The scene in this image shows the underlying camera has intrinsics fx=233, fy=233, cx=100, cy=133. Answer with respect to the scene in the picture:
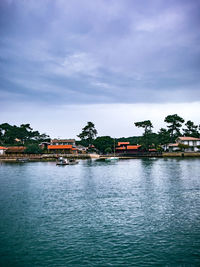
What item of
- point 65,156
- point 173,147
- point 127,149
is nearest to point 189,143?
point 173,147

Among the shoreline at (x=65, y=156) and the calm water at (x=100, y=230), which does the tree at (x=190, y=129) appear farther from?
the calm water at (x=100, y=230)

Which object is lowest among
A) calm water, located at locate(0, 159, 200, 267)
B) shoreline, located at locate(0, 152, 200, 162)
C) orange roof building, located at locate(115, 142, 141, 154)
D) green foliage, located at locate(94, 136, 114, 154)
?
calm water, located at locate(0, 159, 200, 267)

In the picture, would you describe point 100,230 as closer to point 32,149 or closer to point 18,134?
point 32,149

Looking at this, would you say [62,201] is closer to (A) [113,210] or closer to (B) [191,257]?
(A) [113,210]

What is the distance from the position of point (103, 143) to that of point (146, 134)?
27.3 m

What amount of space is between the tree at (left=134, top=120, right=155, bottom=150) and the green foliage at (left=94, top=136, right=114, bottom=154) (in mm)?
20822

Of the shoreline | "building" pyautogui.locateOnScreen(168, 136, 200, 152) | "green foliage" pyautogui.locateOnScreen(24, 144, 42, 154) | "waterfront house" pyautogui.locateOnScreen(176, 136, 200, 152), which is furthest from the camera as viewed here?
"waterfront house" pyautogui.locateOnScreen(176, 136, 200, 152)

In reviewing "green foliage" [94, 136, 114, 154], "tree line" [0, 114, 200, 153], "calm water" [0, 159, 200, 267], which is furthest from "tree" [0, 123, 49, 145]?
"calm water" [0, 159, 200, 267]

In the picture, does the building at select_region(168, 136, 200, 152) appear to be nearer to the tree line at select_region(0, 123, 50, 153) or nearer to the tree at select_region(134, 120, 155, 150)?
the tree at select_region(134, 120, 155, 150)

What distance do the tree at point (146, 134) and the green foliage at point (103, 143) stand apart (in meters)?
20.8

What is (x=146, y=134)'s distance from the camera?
429ft

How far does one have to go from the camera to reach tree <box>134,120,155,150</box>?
422 ft

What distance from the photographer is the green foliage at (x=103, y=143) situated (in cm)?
14200

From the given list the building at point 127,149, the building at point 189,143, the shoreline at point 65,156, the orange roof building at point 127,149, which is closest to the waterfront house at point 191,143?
the building at point 189,143
